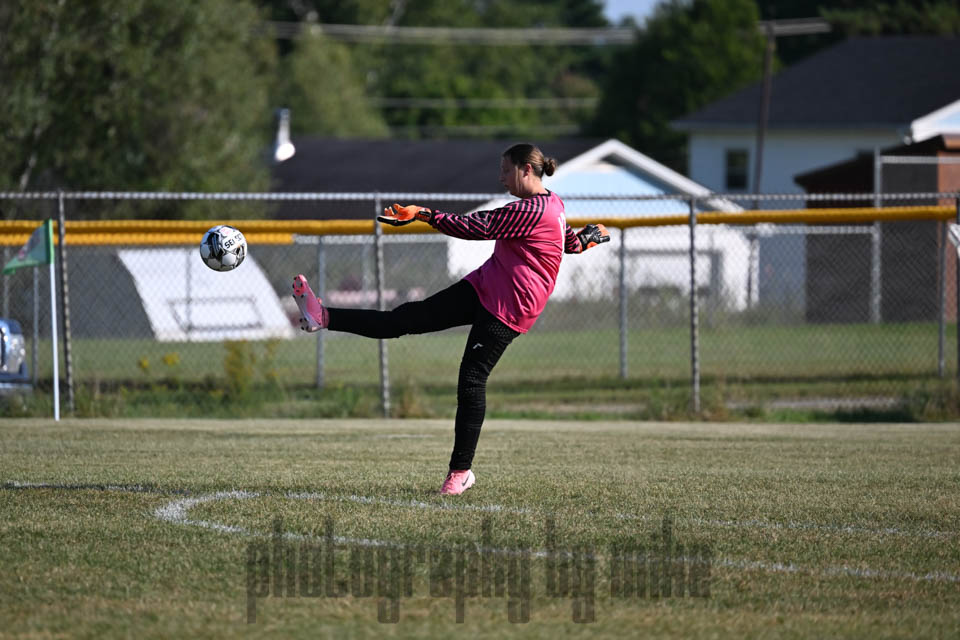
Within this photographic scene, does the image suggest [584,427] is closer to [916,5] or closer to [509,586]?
[509,586]

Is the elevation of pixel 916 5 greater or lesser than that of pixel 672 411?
greater

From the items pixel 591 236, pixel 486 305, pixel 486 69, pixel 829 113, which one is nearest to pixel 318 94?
pixel 829 113

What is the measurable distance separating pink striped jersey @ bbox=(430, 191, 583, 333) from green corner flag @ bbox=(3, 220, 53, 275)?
20.9 feet

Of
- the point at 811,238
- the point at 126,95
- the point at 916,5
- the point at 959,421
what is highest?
the point at 916,5

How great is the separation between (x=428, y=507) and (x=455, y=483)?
20.0 inches

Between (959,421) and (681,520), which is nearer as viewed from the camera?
(681,520)

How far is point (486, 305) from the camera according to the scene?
7164 millimetres

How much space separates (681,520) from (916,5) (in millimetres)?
62288

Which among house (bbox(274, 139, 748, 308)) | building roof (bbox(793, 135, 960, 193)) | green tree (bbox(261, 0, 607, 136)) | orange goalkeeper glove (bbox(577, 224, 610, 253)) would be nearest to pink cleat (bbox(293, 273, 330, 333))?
orange goalkeeper glove (bbox(577, 224, 610, 253))

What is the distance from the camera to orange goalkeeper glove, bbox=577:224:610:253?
26.0 feet

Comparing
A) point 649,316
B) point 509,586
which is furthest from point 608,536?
point 649,316

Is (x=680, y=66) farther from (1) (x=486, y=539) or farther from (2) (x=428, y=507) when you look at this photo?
(1) (x=486, y=539)

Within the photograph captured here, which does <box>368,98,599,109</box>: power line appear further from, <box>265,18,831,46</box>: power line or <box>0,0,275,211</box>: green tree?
<box>0,0,275,211</box>: green tree

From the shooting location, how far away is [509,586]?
5.10 m
